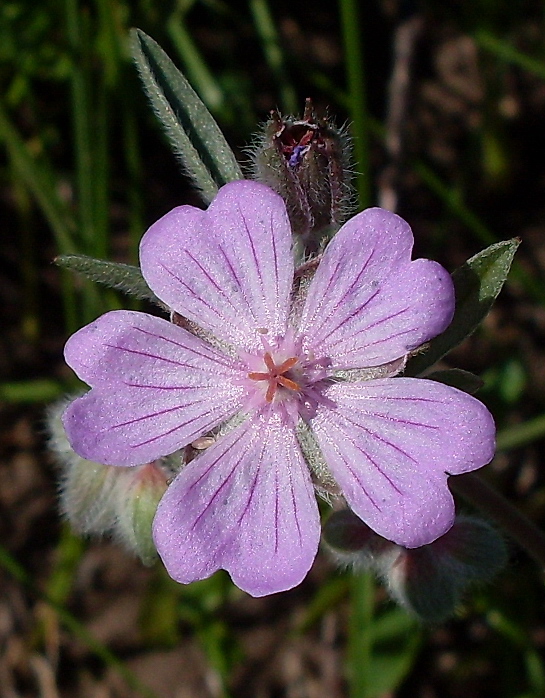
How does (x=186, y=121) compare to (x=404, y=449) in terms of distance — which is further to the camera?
(x=186, y=121)

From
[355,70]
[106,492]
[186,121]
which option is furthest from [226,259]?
[355,70]

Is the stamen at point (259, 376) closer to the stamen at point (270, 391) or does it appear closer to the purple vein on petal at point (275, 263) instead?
A: the stamen at point (270, 391)

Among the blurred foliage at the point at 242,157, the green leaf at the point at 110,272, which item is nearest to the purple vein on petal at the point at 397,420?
the green leaf at the point at 110,272

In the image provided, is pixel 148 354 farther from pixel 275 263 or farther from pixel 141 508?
pixel 141 508

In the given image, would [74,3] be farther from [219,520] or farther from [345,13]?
[219,520]

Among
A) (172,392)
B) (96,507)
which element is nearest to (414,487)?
(172,392)
